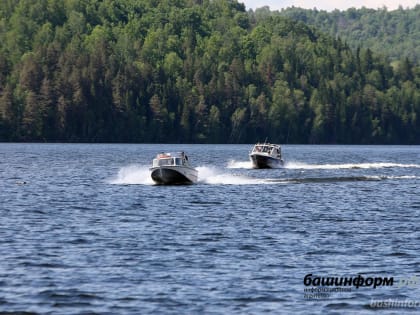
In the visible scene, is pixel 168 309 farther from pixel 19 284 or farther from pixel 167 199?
pixel 167 199

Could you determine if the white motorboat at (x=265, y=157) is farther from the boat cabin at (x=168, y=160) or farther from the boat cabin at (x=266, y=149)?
the boat cabin at (x=168, y=160)

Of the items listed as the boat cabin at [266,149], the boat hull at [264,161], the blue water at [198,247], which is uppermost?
the boat cabin at [266,149]

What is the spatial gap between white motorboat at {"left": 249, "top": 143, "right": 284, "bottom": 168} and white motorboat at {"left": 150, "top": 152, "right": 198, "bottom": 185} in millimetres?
33414

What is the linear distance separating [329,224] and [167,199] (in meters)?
16.9

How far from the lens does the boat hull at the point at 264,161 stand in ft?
385

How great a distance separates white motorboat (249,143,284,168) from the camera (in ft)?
386

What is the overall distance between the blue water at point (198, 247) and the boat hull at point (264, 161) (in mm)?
32235

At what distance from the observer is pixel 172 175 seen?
8181cm

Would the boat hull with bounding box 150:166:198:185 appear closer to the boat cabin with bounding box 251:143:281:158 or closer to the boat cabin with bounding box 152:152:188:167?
the boat cabin with bounding box 152:152:188:167

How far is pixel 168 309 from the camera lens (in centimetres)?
3334

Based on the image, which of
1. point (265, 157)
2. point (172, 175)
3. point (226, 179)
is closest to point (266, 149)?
point (265, 157)

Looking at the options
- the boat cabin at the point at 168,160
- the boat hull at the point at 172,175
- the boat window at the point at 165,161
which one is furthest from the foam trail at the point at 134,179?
the boat window at the point at 165,161

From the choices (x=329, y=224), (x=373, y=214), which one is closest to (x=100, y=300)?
(x=329, y=224)

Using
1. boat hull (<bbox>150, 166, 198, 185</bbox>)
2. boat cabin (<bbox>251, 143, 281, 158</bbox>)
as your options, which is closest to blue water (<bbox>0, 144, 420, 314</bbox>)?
boat hull (<bbox>150, 166, 198, 185</bbox>)
